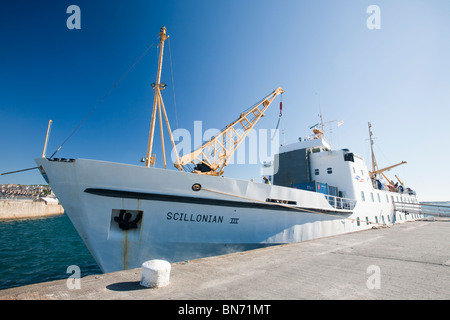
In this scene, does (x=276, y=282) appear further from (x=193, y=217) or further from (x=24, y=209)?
(x=24, y=209)

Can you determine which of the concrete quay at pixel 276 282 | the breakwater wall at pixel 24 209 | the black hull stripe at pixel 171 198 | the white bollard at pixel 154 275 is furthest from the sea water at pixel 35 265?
the breakwater wall at pixel 24 209

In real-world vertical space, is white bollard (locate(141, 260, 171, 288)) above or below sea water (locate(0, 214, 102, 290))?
above

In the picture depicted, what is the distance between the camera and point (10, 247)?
1387 cm

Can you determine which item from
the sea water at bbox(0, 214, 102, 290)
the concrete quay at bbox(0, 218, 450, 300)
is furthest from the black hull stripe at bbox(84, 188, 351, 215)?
the sea water at bbox(0, 214, 102, 290)

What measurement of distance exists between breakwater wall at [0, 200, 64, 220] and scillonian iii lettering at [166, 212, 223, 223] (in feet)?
142

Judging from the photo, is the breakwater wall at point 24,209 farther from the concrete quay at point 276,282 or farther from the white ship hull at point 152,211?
the concrete quay at point 276,282

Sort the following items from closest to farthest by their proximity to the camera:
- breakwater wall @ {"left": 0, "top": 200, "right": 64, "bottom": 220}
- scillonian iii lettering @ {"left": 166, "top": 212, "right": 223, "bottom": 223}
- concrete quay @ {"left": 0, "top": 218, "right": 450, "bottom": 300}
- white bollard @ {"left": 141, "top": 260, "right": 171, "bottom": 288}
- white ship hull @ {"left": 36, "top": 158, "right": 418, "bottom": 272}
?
1. concrete quay @ {"left": 0, "top": 218, "right": 450, "bottom": 300}
2. white bollard @ {"left": 141, "top": 260, "right": 171, "bottom": 288}
3. white ship hull @ {"left": 36, "top": 158, "right": 418, "bottom": 272}
4. scillonian iii lettering @ {"left": 166, "top": 212, "right": 223, "bottom": 223}
5. breakwater wall @ {"left": 0, "top": 200, "right": 64, "bottom": 220}

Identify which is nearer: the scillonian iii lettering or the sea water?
the scillonian iii lettering

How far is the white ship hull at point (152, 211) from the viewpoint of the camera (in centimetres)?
564

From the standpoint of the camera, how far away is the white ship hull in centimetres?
564

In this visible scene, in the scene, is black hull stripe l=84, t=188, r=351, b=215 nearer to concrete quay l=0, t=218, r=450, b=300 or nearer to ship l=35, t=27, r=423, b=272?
ship l=35, t=27, r=423, b=272

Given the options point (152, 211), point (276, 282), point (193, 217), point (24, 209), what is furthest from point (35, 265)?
point (24, 209)

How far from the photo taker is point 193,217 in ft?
21.3
